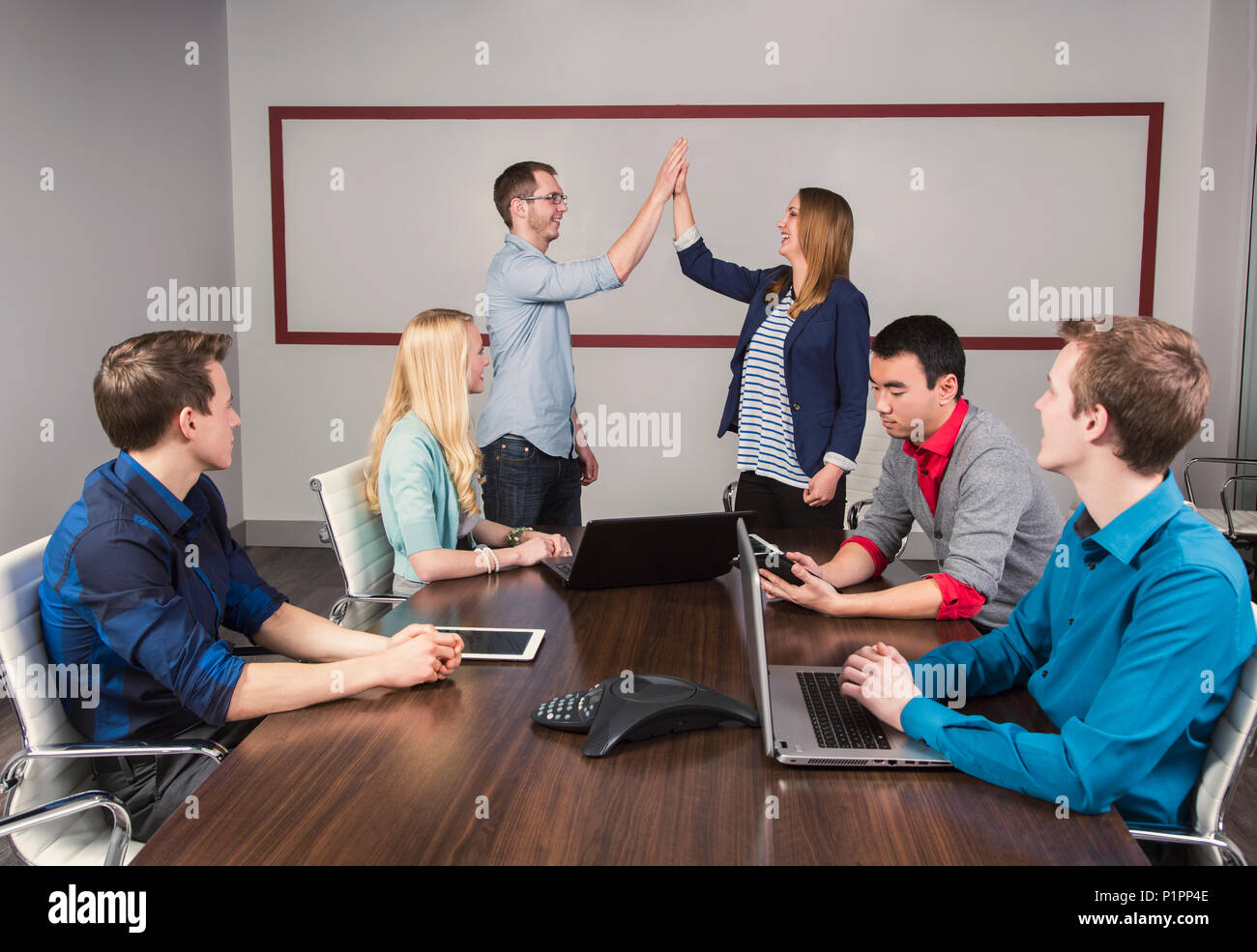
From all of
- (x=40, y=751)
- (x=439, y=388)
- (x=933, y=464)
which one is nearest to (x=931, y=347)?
(x=933, y=464)

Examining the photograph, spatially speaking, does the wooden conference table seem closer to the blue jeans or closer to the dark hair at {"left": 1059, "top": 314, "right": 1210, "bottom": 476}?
the dark hair at {"left": 1059, "top": 314, "right": 1210, "bottom": 476}

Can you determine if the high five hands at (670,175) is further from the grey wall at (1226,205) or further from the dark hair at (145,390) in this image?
the grey wall at (1226,205)

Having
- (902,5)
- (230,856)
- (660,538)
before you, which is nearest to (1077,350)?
(660,538)

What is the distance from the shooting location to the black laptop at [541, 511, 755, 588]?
2.10 m

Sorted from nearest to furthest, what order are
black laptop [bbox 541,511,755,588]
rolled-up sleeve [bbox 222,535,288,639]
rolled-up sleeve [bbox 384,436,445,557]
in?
rolled-up sleeve [bbox 222,535,288,639], black laptop [bbox 541,511,755,588], rolled-up sleeve [bbox 384,436,445,557]

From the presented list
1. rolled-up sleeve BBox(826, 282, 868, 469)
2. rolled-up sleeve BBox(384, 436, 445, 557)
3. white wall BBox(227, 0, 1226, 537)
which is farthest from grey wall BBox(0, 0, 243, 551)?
rolled-up sleeve BBox(826, 282, 868, 469)

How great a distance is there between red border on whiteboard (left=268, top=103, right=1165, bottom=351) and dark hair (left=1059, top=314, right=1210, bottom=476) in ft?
13.0

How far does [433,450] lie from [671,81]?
3417 mm

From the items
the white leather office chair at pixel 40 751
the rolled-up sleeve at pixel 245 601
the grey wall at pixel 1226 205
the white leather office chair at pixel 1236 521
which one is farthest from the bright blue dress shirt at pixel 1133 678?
the grey wall at pixel 1226 205

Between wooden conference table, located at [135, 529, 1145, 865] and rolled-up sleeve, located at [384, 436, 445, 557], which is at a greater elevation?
rolled-up sleeve, located at [384, 436, 445, 557]

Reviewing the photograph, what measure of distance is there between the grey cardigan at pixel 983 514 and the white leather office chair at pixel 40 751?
147cm

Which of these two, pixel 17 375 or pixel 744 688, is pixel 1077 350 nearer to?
pixel 744 688

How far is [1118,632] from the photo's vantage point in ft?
4.62

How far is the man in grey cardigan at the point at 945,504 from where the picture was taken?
2001mm
